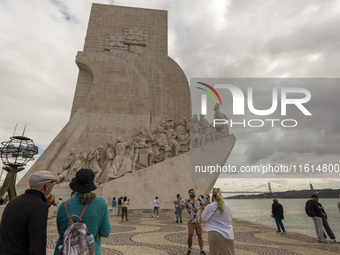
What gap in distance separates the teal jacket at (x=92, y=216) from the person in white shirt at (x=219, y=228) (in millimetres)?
1102

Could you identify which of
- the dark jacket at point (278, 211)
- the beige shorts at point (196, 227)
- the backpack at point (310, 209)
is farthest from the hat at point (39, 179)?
the dark jacket at point (278, 211)

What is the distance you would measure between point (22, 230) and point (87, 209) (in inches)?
12.2

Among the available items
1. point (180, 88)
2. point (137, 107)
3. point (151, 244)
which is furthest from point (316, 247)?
point (180, 88)

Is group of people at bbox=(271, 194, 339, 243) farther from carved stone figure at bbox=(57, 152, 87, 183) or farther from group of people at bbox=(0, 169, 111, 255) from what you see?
carved stone figure at bbox=(57, 152, 87, 183)

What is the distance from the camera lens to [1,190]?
3354mm

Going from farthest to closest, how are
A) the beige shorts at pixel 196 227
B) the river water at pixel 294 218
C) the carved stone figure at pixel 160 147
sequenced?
the carved stone figure at pixel 160 147 < the river water at pixel 294 218 < the beige shorts at pixel 196 227

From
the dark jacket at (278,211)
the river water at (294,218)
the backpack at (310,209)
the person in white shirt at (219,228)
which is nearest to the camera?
the person in white shirt at (219,228)

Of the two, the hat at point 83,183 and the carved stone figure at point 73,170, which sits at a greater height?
the carved stone figure at point 73,170

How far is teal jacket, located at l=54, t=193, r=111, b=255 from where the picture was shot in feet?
4.08

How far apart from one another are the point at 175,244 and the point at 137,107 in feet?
36.9

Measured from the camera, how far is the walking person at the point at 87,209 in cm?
124

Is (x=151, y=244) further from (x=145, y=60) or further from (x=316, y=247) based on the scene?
(x=145, y=60)

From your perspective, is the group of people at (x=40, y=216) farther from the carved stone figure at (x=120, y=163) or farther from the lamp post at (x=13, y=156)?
the carved stone figure at (x=120, y=163)

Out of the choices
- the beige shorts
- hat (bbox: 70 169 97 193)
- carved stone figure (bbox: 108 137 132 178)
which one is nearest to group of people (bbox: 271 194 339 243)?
the beige shorts
